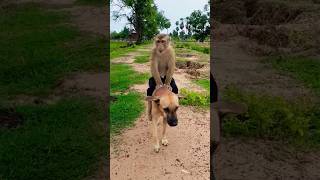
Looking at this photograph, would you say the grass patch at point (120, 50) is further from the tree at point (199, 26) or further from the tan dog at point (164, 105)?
the tan dog at point (164, 105)

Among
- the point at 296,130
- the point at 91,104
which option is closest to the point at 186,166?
the point at 296,130

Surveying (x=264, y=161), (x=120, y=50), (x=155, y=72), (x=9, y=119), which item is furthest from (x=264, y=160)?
(x=120, y=50)

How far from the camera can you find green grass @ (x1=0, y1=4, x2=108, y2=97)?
12.9 m

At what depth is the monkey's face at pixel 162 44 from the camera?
719cm

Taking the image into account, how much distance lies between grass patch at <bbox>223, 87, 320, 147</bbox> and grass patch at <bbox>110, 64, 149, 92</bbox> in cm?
383

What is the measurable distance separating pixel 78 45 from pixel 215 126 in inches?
468

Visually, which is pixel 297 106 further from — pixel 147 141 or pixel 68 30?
pixel 68 30

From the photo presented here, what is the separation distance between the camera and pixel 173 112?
21.8ft

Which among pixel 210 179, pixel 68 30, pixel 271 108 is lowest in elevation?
pixel 210 179

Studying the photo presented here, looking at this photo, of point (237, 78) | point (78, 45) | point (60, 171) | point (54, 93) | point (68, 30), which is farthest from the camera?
point (68, 30)

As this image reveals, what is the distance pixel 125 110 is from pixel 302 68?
663cm

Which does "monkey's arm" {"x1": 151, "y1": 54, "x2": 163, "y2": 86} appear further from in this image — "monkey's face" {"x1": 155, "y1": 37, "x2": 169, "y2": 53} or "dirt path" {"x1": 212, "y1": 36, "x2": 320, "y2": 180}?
"dirt path" {"x1": 212, "y1": 36, "x2": 320, "y2": 180}

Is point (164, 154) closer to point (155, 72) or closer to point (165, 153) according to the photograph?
point (165, 153)

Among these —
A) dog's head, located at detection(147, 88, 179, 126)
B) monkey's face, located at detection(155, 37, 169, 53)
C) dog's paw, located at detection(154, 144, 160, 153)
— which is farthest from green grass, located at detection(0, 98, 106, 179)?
monkey's face, located at detection(155, 37, 169, 53)
